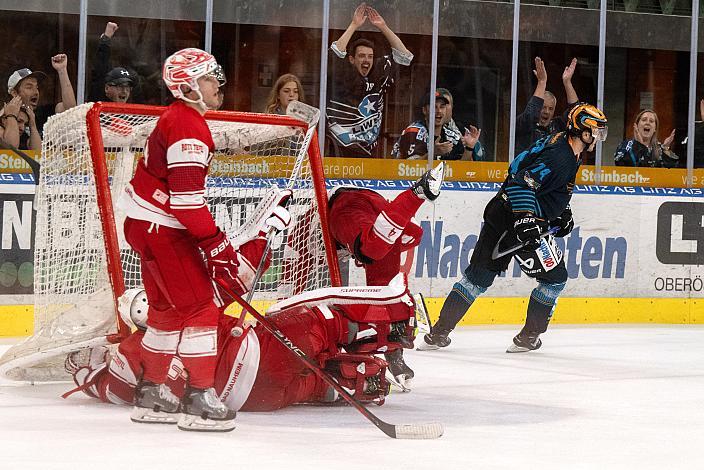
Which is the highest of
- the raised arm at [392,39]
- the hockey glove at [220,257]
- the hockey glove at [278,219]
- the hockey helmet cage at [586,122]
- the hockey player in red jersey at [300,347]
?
the raised arm at [392,39]

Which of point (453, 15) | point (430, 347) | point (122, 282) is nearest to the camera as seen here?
point (122, 282)

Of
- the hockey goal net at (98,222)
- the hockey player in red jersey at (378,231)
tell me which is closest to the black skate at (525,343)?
the hockey player in red jersey at (378,231)

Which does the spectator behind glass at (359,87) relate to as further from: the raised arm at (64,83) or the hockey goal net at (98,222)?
the hockey goal net at (98,222)

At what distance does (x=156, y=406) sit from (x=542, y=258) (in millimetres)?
2801

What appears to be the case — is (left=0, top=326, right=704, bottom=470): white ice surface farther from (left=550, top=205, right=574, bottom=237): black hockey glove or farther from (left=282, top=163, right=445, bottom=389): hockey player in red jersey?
(left=550, top=205, right=574, bottom=237): black hockey glove

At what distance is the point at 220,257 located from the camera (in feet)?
12.8

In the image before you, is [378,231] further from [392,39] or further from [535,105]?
[535,105]

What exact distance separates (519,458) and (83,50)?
4.33 m

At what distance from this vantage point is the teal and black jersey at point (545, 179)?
246 inches

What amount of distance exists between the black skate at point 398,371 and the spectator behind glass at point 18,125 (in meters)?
2.82

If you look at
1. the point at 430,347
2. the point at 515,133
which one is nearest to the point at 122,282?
the point at 430,347

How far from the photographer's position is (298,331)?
428 cm

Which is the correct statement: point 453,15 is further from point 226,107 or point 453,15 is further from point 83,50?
point 83,50

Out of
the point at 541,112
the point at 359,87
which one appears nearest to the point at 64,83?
the point at 359,87
